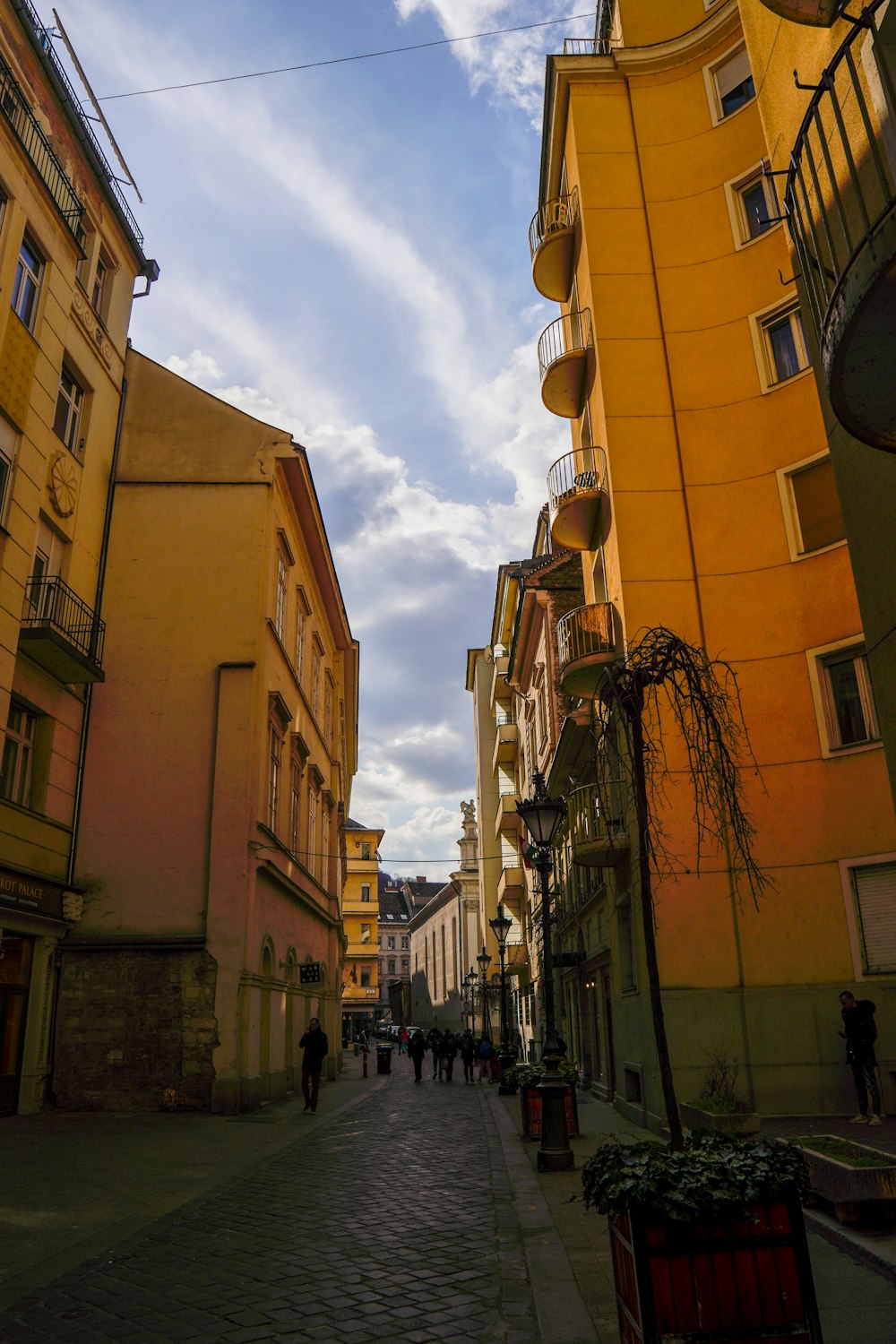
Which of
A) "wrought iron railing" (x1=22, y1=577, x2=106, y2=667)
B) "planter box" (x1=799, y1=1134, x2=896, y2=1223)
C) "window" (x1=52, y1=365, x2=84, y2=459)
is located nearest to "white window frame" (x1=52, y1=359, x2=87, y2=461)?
"window" (x1=52, y1=365, x2=84, y2=459)

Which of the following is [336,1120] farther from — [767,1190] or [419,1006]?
[419,1006]

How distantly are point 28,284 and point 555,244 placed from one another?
10562 mm

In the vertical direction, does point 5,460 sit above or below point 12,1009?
above

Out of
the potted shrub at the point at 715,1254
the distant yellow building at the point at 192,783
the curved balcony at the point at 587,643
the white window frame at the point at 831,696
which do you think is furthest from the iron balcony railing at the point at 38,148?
the potted shrub at the point at 715,1254

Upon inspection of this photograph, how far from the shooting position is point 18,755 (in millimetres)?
18125

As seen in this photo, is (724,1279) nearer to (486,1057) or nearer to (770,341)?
(770,341)

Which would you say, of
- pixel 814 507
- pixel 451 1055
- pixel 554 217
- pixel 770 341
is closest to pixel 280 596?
pixel 554 217

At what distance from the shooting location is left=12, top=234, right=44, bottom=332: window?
17.4m

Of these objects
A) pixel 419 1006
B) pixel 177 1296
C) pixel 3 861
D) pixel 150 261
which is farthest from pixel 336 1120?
pixel 419 1006

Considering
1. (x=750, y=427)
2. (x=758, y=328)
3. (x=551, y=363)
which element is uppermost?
(x=551, y=363)

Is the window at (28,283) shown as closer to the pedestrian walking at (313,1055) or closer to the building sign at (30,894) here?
the building sign at (30,894)

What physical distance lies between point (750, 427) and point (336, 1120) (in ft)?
47.9

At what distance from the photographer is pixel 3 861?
16.4 metres

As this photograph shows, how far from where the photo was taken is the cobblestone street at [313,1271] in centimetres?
535
